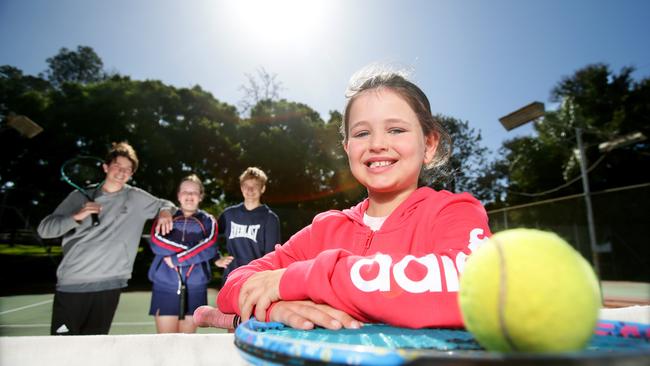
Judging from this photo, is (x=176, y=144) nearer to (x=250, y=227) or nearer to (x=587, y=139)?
(x=250, y=227)

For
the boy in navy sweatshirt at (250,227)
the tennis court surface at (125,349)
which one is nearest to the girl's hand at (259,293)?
the tennis court surface at (125,349)

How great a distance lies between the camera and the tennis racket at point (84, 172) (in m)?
4.37

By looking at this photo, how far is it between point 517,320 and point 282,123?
2155cm

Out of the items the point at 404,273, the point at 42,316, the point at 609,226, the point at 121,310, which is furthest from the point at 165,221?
the point at 609,226

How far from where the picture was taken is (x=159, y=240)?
14.3 ft

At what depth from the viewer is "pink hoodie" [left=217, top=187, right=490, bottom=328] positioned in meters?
0.90

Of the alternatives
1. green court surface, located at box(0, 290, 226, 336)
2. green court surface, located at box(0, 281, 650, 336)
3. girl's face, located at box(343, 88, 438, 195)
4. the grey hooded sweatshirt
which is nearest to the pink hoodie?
girl's face, located at box(343, 88, 438, 195)

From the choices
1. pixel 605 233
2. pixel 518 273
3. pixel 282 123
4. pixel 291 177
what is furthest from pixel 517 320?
pixel 282 123

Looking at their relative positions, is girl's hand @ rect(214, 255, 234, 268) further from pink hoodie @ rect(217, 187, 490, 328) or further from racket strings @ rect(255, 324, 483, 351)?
racket strings @ rect(255, 324, 483, 351)

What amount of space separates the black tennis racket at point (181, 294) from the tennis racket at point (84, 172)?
1232 millimetres

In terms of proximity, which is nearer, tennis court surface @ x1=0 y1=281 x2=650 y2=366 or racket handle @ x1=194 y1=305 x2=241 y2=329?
racket handle @ x1=194 y1=305 x2=241 y2=329

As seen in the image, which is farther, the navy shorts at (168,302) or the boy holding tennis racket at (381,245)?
the navy shorts at (168,302)

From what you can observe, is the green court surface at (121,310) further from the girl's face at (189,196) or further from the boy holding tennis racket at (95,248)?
the boy holding tennis racket at (95,248)

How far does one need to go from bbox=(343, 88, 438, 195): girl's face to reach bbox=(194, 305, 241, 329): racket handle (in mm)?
753
